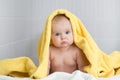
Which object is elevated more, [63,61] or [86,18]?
[86,18]

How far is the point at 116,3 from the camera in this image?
4.95 ft

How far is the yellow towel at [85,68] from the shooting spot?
3.37 ft

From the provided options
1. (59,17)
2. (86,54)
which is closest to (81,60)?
(86,54)

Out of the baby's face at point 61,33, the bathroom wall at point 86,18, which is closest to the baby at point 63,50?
the baby's face at point 61,33

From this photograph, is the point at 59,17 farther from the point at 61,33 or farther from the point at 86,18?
the point at 86,18

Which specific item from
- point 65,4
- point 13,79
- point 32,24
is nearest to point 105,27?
point 65,4

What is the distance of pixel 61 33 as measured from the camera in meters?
1.08

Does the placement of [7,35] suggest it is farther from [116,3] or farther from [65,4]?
[116,3]

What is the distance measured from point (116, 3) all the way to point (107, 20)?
12 cm

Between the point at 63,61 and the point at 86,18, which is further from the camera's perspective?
the point at 86,18

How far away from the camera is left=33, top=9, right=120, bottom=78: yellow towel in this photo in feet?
3.37

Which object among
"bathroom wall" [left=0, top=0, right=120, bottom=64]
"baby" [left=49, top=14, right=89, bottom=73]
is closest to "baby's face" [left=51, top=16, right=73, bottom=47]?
"baby" [left=49, top=14, right=89, bottom=73]

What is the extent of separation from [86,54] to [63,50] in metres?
0.12

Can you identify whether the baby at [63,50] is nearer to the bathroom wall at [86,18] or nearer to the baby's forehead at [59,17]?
the baby's forehead at [59,17]
